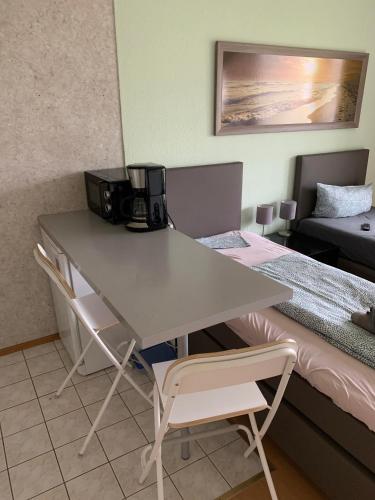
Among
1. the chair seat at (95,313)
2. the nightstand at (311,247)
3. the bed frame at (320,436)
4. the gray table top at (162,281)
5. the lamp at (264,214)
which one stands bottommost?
the bed frame at (320,436)

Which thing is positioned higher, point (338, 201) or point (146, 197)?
point (146, 197)

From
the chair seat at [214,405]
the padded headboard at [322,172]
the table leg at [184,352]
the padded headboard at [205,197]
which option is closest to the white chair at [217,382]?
the chair seat at [214,405]

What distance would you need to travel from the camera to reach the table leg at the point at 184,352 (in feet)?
4.75

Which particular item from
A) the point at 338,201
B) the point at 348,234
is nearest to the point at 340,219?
the point at 338,201

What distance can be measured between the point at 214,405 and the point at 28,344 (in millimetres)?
1649

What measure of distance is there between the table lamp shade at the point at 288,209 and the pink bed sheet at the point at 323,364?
147cm

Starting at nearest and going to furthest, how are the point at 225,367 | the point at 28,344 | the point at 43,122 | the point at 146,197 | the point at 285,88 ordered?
the point at 225,367 < the point at 146,197 < the point at 43,122 < the point at 28,344 < the point at 285,88

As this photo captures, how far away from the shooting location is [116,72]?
2.20 m

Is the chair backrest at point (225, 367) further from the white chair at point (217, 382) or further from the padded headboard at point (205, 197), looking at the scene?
the padded headboard at point (205, 197)

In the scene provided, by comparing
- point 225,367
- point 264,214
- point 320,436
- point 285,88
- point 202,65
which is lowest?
point 320,436

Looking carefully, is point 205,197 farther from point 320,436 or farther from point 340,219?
point 320,436

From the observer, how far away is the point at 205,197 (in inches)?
109

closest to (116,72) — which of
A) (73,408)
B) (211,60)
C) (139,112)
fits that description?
(139,112)

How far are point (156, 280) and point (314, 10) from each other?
2.66 metres
